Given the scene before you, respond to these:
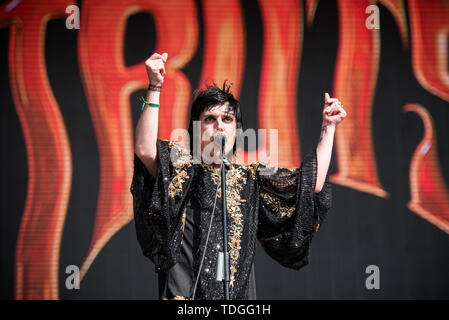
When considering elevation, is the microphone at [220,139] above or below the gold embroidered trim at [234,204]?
above

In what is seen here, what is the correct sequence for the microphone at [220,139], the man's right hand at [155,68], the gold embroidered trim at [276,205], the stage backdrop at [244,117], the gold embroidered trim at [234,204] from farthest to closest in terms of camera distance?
the stage backdrop at [244,117] < the gold embroidered trim at [276,205] < the gold embroidered trim at [234,204] < the microphone at [220,139] < the man's right hand at [155,68]

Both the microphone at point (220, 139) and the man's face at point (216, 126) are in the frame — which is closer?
the microphone at point (220, 139)

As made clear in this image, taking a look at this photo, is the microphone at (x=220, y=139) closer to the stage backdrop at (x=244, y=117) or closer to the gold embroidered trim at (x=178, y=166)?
the gold embroidered trim at (x=178, y=166)

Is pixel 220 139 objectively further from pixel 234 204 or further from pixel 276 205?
pixel 276 205

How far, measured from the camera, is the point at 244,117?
3426 mm

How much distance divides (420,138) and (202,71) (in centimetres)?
166

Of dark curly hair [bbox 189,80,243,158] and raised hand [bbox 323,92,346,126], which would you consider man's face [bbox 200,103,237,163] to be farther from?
raised hand [bbox 323,92,346,126]

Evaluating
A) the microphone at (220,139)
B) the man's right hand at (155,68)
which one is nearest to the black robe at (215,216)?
the microphone at (220,139)

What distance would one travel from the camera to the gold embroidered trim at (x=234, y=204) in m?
1.69

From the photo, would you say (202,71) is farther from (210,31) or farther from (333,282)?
(333,282)

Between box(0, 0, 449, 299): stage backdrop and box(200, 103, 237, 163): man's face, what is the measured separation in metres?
1.56

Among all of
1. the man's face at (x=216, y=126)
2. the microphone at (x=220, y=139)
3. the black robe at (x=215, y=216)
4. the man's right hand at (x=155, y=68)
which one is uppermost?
the man's right hand at (x=155, y=68)

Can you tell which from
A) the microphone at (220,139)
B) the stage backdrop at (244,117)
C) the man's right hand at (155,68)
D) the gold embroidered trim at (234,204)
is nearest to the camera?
the man's right hand at (155,68)

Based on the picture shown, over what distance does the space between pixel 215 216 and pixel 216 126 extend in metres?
0.35
